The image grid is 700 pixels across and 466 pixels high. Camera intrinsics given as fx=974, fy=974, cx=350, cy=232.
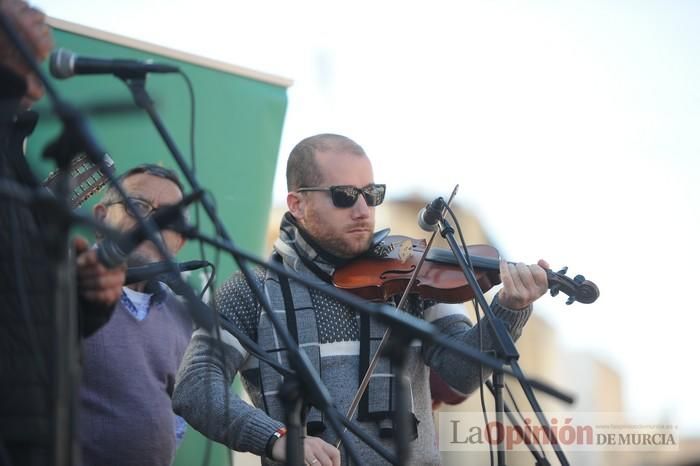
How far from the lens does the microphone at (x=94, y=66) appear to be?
241cm

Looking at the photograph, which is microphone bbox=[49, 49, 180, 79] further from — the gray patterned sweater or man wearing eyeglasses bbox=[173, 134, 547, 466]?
the gray patterned sweater

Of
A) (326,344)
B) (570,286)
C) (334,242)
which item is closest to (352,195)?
(334,242)

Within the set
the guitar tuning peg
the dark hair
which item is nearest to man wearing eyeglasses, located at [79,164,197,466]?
the dark hair

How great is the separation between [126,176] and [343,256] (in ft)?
3.34

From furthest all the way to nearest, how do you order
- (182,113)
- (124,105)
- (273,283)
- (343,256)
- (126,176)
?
(182,113)
(126,176)
(343,256)
(273,283)
(124,105)

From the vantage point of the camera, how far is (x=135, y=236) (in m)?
2.08

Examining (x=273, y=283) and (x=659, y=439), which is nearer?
(x=273, y=283)

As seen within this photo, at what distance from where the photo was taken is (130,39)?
4.61 meters

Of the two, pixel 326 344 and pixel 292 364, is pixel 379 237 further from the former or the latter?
pixel 292 364

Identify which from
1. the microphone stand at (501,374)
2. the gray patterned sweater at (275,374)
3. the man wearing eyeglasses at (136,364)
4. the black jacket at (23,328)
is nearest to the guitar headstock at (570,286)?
the gray patterned sweater at (275,374)

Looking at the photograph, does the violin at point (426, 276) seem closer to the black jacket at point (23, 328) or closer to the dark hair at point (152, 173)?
the dark hair at point (152, 173)

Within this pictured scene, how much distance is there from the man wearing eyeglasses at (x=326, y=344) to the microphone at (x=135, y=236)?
0.81 m

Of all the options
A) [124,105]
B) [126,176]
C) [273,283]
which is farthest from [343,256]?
[124,105]

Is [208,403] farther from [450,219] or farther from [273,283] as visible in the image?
[450,219]
